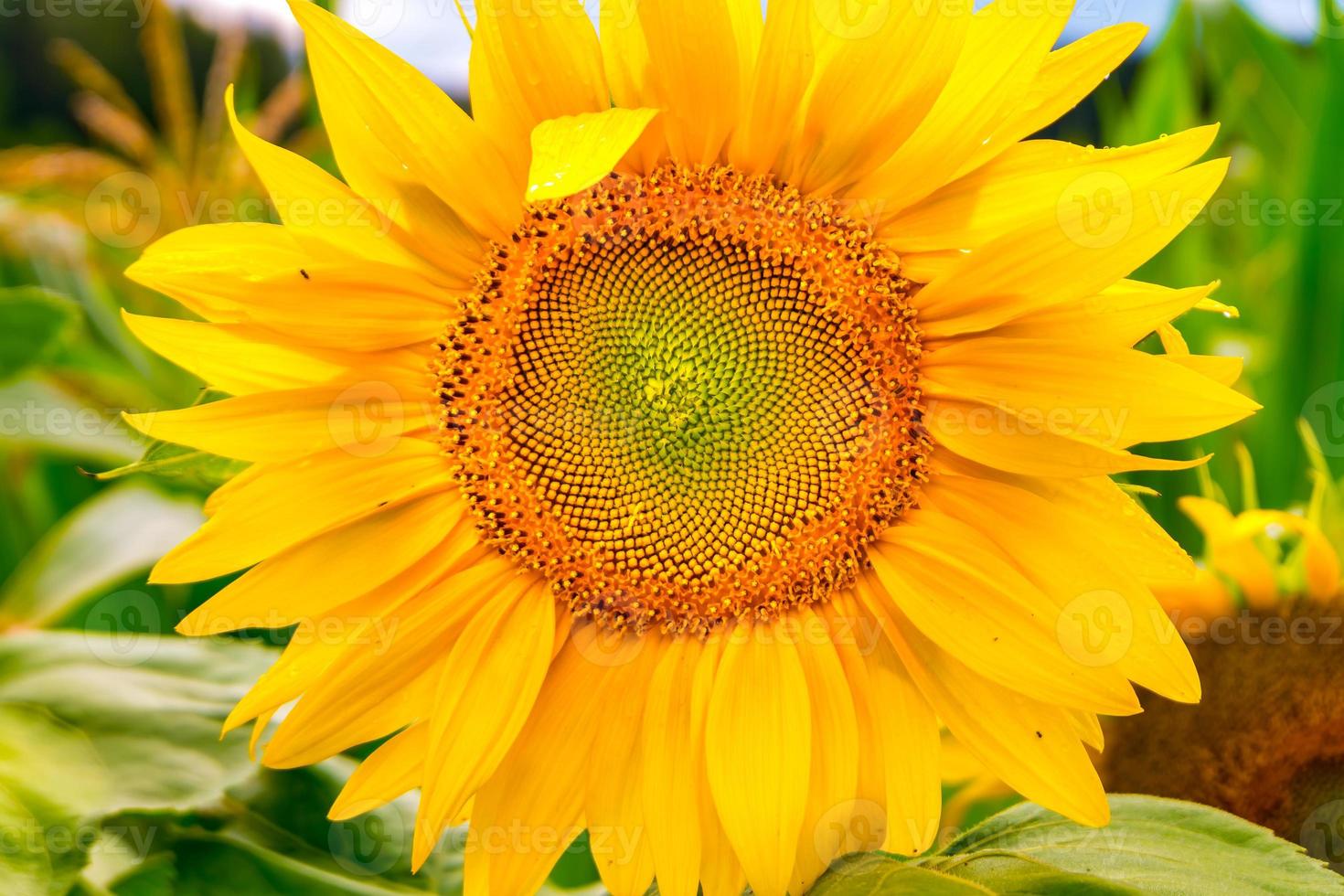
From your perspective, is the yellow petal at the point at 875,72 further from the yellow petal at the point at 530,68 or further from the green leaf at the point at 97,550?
the green leaf at the point at 97,550

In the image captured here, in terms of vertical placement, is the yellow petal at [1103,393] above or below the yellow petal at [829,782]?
above

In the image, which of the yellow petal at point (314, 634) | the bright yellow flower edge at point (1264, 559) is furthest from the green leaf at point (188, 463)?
the bright yellow flower edge at point (1264, 559)

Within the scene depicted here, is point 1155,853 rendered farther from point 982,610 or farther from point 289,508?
point 289,508

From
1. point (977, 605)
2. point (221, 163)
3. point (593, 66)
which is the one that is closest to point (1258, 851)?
point (977, 605)

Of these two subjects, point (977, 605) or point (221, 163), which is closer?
point (977, 605)

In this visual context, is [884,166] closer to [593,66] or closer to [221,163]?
[593,66]

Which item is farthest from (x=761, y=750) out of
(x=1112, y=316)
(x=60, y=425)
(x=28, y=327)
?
(x=60, y=425)

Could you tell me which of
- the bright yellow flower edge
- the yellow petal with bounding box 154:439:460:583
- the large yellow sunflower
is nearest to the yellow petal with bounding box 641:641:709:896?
the large yellow sunflower
